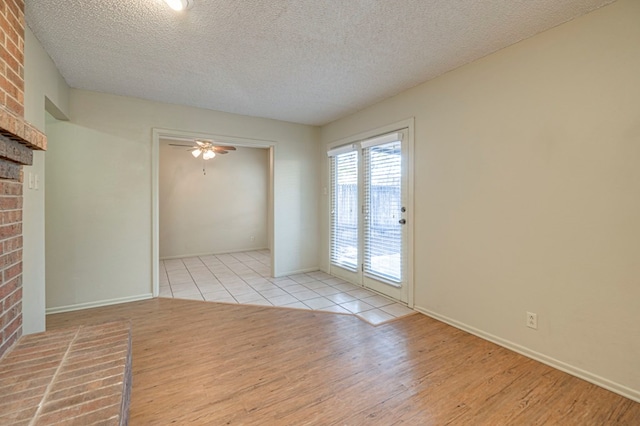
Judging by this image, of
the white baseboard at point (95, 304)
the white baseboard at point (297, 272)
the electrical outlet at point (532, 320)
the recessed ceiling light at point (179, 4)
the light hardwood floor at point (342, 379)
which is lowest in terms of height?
the light hardwood floor at point (342, 379)

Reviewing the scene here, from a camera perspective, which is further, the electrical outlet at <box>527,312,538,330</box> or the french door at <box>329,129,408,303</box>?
the french door at <box>329,129,408,303</box>

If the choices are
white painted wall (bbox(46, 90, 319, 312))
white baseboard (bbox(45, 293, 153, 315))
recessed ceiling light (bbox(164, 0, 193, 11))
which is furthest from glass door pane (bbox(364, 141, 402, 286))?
white baseboard (bbox(45, 293, 153, 315))

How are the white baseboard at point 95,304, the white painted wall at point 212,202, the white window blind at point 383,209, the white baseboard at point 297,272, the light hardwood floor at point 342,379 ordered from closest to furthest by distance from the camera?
the light hardwood floor at point 342,379 < the white baseboard at point 95,304 < the white window blind at point 383,209 < the white baseboard at point 297,272 < the white painted wall at point 212,202

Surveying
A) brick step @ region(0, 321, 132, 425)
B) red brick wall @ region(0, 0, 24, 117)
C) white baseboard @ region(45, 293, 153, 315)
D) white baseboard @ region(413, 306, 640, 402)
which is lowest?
white baseboard @ region(413, 306, 640, 402)

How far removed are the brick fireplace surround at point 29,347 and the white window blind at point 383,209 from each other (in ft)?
9.00

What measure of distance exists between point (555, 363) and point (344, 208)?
290cm

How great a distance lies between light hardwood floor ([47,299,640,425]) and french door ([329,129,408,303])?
0.82 metres

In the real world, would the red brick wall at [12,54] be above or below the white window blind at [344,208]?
above

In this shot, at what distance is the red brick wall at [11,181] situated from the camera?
59.8 inches

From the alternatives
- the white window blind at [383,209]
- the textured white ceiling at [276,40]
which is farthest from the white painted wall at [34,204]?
the white window blind at [383,209]

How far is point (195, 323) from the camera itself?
9.45ft

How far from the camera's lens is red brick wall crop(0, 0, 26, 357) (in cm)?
152

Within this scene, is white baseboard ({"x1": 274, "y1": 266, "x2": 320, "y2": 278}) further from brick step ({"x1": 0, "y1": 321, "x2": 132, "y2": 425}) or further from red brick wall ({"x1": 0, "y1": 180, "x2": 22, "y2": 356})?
red brick wall ({"x1": 0, "y1": 180, "x2": 22, "y2": 356})

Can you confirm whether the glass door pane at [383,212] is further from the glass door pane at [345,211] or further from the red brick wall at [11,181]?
the red brick wall at [11,181]
